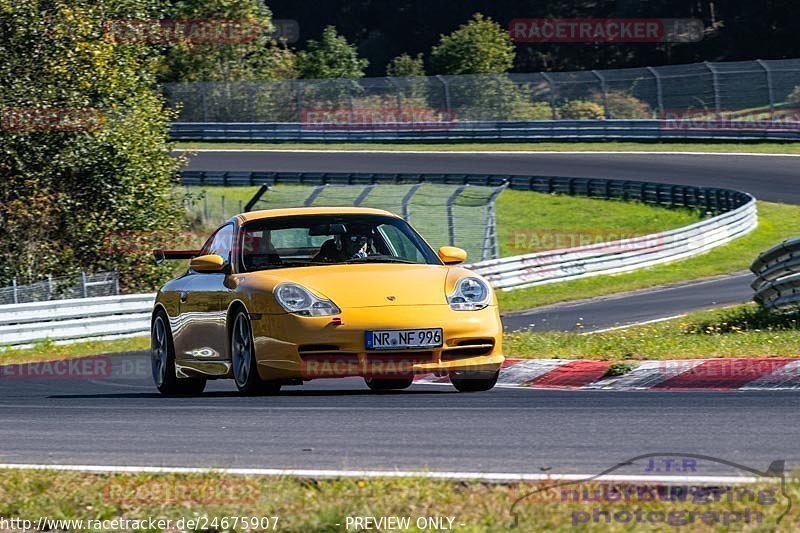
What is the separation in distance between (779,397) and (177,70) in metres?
64.9

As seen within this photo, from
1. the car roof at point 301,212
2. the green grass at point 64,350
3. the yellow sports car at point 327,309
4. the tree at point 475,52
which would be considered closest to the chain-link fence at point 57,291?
the green grass at point 64,350

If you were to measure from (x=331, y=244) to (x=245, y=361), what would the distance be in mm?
1198

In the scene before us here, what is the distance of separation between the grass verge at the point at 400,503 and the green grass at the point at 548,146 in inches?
1624

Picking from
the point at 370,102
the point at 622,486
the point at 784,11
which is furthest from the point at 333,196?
the point at 784,11

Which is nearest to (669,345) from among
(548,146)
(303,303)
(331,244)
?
(331,244)

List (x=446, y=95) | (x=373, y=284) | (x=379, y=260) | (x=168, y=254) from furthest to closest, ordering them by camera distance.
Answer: (x=446, y=95) < (x=168, y=254) < (x=379, y=260) < (x=373, y=284)

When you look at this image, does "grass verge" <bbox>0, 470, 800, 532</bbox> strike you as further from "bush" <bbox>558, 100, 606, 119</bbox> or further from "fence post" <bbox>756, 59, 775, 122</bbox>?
"bush" <bbox>558, 100, 606, 119</bbox>

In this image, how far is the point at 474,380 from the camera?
31.9 ft

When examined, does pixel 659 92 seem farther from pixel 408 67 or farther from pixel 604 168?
pixel 408 67

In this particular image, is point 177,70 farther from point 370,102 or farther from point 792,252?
point 792,252

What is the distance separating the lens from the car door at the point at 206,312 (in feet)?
32.8

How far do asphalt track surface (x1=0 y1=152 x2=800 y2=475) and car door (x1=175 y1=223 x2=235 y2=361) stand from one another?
15.6 inches

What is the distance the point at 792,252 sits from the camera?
1473 cm

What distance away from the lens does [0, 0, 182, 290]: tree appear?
28.4 metres
